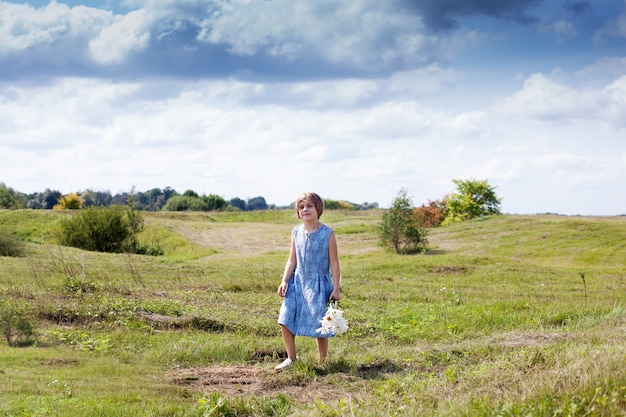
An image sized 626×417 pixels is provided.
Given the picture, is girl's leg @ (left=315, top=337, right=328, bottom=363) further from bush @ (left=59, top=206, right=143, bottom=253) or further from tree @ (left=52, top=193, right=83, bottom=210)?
tree @ (left=52, top=193, right=83, bottom=210)

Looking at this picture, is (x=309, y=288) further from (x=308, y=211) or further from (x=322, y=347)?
(x=308, y=211)

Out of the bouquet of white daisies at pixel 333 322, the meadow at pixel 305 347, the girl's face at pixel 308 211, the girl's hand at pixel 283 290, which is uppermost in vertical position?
the girl's face at pixel 308 211

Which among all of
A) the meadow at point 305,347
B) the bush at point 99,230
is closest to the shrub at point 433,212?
the bush at point 99,230

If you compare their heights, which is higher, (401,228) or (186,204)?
(186,204)

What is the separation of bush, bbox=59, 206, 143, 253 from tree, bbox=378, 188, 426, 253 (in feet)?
46.2

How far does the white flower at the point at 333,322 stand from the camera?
788 centimetres

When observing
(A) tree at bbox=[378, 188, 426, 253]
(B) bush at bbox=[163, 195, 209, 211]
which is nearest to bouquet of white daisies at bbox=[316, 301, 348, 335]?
(A) tree at bbox=[378, 188, 426, 253]

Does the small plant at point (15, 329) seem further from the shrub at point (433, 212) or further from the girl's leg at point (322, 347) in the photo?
the shrub at point (433, 212)

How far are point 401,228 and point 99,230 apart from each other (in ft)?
53.3

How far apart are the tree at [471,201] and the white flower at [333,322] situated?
168 ft

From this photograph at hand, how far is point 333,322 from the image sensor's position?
7887 millimetres

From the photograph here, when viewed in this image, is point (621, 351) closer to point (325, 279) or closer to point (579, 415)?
point (579, 415)

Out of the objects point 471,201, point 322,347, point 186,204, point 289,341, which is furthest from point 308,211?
point 186,204

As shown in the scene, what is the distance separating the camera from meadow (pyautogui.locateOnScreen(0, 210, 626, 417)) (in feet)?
20.8
